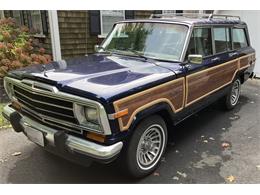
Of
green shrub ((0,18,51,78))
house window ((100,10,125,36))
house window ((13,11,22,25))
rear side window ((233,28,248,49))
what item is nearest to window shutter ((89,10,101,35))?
house window ((100,10,125,36))

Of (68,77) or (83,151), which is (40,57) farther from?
(83,151)

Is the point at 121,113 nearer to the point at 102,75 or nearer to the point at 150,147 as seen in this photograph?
the point at 102,75

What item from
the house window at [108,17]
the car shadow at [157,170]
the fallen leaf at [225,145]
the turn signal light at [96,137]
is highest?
the house window at [108,17]

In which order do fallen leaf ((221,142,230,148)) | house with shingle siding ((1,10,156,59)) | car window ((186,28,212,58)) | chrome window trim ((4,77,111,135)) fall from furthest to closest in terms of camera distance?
house with shingle siding ((1,10,156,59)) → fallen leaf ((221,142,230,148)) → car window ((186,28,212,58)) → chrome window trim ((4,77,111,135))

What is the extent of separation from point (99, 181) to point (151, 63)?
1.63 meters

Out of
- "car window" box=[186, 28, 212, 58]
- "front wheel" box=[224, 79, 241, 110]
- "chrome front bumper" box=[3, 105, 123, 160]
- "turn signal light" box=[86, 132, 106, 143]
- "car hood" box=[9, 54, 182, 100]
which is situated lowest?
"front wheel" box=[224, 79, 241, 110]

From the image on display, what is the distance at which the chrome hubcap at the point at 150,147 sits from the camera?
3.21m

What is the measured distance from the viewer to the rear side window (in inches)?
214

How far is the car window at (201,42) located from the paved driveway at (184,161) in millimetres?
1334

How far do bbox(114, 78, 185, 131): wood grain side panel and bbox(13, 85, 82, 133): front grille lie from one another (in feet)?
1.59

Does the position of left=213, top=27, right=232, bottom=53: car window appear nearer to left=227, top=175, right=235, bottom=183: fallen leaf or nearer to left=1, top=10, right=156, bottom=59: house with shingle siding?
left=227, top=175, right=235, bottom=183: fallen leaf

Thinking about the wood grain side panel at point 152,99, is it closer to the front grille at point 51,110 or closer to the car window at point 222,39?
the front grille at point 51,110

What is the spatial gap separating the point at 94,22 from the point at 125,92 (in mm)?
5521

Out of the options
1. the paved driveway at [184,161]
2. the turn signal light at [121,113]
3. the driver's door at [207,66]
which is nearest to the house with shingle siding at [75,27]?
the paved driveway at [184,161]
